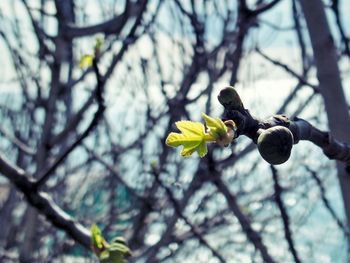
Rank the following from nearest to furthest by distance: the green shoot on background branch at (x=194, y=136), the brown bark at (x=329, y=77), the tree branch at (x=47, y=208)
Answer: the green shoot on background branch at (x=194, y=136) → the brown bark at (x=329, y=77) → the tree branch at (x=47, y=208)

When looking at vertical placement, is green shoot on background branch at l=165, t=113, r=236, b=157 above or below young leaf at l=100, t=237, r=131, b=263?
above

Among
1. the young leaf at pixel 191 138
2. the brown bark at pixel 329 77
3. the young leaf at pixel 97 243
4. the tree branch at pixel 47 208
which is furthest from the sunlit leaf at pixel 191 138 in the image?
the tree branch at pixel 47 208

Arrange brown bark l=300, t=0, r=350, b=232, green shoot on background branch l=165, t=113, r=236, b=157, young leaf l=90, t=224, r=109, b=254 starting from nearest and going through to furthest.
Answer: green shoot on background branch l=165, t=113, r=236, b=157, brown bark l=300, t=0, r=350, b=232, young leaf l=90, t=224, r=109, b=254

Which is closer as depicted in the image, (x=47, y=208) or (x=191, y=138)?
(x=191, y=138)

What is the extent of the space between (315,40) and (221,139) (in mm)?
633

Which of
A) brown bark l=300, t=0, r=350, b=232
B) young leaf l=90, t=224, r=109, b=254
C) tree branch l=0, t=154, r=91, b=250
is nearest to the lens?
brown bark l=300, t=0, r=350, b=232

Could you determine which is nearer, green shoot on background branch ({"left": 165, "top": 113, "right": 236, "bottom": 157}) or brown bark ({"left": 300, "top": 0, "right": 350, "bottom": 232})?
green shoot on background branch ({"left": 165, "top": 113, "right": 236, "bottom": 157})

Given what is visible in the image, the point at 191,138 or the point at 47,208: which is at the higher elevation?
the point at 191,138

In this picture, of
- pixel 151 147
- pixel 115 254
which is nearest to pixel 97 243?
pixel 115 254

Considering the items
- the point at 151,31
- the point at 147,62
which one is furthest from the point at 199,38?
the point at 147,62

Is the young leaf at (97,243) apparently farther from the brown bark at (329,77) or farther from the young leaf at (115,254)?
the brown bark at (329,77)

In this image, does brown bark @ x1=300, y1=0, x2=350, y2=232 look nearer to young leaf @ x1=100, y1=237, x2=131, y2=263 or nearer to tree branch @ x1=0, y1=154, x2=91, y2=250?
young leaf @ x1=100, y1=237, x2=131, y2=263

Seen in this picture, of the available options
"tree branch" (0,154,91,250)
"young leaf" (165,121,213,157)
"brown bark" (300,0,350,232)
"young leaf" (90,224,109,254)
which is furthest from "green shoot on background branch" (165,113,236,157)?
"tree branch" (0,154,91,250)

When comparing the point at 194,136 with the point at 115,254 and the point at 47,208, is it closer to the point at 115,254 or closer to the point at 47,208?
the point at 115,254
